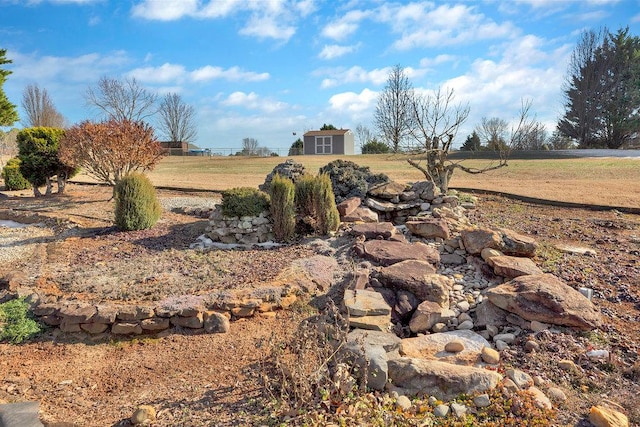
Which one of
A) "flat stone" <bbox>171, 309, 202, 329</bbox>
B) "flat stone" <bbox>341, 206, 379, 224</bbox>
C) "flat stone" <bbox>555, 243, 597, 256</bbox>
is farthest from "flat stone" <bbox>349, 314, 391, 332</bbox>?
"flat stone" <bbox>555, 243, 597, 256</bbox>

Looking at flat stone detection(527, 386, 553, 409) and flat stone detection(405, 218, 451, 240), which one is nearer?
flat stone detection(527, 386, 553, 409)

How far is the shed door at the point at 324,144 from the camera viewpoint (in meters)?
40.0

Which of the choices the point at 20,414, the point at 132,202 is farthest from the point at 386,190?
the point at 20,414

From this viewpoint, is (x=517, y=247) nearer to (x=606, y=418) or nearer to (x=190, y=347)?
(x=606, y=418)

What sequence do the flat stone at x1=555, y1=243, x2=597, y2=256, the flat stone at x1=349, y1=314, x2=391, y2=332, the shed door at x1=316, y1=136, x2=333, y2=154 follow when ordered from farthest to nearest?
the shed door at x1=316, y1=136, x2=333, y2=154, the flat stone at x1=555, y1=243, x2=597, y2=256, the flat stone at x1=349, y1=314, x2=391, y2=332

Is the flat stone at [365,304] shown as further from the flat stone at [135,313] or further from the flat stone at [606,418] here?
the flat stone at [135,313]

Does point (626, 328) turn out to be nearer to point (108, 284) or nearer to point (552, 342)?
point (552, 342)

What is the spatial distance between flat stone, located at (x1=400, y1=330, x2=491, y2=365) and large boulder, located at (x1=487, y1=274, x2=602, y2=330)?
18.5 inches

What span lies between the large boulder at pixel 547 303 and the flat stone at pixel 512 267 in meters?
0.42

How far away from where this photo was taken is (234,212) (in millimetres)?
6148

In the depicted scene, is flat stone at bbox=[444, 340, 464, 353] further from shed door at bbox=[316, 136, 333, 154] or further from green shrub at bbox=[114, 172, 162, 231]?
shed door at bbox=[316, 136, 333, 154]

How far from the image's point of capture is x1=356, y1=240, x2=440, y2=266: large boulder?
4855 mm

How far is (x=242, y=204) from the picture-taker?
611cm

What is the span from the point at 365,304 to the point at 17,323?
10.7 ft
